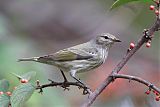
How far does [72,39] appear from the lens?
10.1 metres

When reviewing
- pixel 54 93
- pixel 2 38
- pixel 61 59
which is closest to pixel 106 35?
pixel 61 59

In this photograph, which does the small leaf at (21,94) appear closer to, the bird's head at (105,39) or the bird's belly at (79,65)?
the bird's belly at (79,65)

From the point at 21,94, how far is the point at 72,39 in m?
7.44

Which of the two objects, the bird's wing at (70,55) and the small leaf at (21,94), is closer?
the small leaf at (21,94)

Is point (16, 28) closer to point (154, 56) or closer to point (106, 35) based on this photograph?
point (154, 56)

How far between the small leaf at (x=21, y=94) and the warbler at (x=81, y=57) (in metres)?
0.67

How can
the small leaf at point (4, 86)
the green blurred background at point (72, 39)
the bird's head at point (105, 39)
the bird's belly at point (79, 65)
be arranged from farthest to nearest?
the green blurred background at point (72, 39) < the bird's head at point (105, 39) < the bird's belly at point (79, 65) < the small leaf at point (4, 86)

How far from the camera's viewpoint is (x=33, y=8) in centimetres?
1148

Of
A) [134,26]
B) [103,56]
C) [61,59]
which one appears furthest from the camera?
[134,26]

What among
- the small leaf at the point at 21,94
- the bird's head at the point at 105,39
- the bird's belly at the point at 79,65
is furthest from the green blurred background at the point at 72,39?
the small leaf at the point at 21,94

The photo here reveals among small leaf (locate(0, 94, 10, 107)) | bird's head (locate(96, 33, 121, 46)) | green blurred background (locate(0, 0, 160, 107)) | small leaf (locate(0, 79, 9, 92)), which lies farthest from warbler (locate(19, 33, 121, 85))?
small leaf (locate(0, 94, 10, 107))

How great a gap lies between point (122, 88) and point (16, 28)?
11.0ft

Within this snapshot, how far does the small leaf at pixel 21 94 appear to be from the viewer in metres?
2.65

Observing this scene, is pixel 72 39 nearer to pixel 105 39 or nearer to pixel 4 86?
Answer: pixel 105 39
